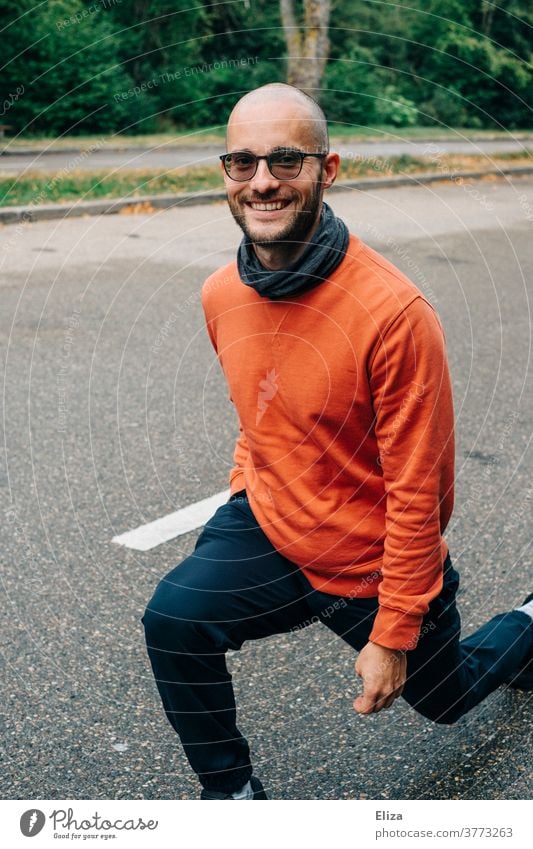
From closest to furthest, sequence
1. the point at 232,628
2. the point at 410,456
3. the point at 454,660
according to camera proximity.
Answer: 1. the point at 410,456
2. the point at 232,628
3. the point at 454,660

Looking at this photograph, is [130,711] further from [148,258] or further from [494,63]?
[494,63]

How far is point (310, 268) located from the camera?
2.44 meters

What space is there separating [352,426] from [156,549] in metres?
1.92

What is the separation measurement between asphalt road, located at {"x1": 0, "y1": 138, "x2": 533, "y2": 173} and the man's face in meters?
12.1

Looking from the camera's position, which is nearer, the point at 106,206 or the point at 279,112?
the point at 279,112

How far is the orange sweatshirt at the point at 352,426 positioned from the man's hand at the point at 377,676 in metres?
0.03

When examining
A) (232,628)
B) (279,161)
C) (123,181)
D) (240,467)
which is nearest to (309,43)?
(123,181)

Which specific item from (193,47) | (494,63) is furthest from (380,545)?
(494,63)

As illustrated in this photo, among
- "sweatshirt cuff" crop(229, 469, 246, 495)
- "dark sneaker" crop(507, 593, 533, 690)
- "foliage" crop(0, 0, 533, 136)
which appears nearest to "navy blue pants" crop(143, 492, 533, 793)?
"sweatshirt cuff" crop(229, 469, 246, 495)

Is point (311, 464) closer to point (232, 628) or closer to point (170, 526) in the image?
point (232, 628)

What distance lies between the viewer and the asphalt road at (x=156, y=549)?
9.59ft

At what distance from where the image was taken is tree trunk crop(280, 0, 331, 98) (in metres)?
16.0

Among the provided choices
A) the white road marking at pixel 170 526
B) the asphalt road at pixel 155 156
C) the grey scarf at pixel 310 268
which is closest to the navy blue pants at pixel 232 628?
the grey scarf at pixel 310 268

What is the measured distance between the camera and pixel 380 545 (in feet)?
8.43
